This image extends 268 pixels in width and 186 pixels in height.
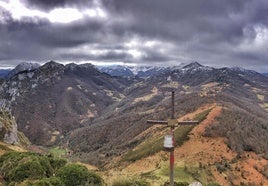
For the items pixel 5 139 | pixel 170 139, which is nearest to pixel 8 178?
pixel 170 139

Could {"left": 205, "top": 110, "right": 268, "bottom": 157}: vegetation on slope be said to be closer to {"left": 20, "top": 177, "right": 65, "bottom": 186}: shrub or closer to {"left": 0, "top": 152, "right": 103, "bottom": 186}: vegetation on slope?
{"left": 0, "top": 152, "right": 103, "bottom": 186}: vegetation on slope

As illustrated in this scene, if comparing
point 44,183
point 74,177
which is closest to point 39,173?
point 74,177

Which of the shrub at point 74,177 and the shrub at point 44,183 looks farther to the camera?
the shrub at point 74,177

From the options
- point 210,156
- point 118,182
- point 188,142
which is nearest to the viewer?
point 118,182

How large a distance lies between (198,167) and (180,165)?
207 inches

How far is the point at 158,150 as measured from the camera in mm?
134250

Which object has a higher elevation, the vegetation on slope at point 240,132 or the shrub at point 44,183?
the shrub at point 44,183

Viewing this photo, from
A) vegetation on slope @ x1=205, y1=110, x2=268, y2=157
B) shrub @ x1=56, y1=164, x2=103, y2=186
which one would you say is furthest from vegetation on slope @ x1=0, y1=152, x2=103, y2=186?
vegetation on slope @ x1=205, y1=110, x2=268, y2=157

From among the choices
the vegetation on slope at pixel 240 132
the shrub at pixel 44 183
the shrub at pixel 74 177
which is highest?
the shrub at pixel 44 183

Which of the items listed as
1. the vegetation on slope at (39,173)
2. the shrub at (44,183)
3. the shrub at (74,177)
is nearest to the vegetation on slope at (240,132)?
the shrub at (74,177)

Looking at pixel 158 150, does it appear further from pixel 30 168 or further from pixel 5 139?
pixel 30 168

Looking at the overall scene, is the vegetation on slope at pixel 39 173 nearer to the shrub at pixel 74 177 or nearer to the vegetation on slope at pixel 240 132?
the shrub at pixel 74 177

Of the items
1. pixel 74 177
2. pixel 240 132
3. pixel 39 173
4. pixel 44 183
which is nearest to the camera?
pixel 44 183

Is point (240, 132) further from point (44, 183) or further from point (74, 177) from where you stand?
point (44, 183)
